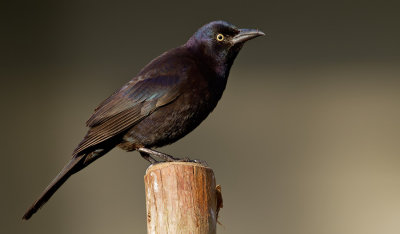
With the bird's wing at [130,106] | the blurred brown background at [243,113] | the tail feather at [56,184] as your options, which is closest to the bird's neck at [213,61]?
the bird's wing at [130,106]

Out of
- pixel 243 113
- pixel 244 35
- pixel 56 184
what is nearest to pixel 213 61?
pixel 244 35

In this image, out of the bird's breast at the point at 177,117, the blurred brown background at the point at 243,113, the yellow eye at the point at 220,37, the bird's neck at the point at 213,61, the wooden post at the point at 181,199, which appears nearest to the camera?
the wooden post at the point at 181,199

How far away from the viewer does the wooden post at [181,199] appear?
3.29m

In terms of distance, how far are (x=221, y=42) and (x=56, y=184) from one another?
1313 millimetres

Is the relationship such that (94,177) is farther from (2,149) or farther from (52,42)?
(52,42)

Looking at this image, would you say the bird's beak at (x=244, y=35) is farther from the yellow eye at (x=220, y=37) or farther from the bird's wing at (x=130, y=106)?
the bird's wing at (x=130, y=106)

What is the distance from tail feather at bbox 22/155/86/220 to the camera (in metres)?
4.03

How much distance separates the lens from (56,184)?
4.16m

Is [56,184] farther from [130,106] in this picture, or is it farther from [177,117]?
[177,117]

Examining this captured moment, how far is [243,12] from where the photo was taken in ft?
20.2

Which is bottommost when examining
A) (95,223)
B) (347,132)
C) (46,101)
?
(95,223)

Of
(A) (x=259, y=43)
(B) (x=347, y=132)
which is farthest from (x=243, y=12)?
(B) (x=347, y=132)

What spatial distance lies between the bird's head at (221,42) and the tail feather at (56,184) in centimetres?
97

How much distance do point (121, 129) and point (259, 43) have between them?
7.38 ft
